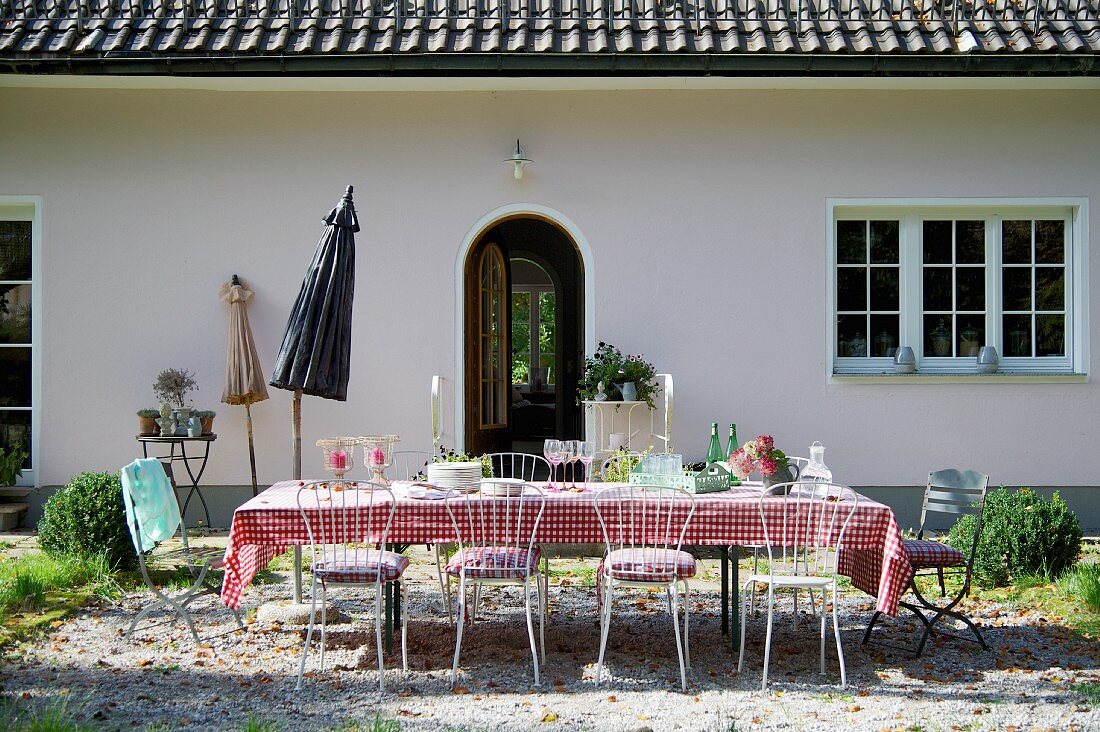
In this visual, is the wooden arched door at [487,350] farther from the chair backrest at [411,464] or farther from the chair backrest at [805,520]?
the chair backrest at [805,520]

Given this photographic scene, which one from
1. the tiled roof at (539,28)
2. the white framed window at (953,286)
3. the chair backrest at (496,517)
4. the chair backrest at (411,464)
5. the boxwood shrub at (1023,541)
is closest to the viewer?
the chair backrest at (496,517)

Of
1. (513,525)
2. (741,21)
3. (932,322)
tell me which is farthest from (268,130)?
(932,322)

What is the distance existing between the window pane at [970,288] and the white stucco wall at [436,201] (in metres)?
0.60

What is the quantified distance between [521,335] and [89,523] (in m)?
10.7

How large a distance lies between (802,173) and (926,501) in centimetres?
340

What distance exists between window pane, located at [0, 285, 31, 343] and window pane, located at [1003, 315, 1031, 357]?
25.2 ft

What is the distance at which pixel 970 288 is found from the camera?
8500 millimetres

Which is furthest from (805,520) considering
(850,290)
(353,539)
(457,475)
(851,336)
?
(850,290)

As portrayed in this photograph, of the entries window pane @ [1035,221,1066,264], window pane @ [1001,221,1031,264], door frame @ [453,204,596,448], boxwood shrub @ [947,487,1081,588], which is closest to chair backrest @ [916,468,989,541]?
boxwood shrub @ [947,487,1081,588]

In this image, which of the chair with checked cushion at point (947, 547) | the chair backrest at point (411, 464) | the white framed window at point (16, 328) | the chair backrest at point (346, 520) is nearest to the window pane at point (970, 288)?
the chair with checked cushion at point (947, 547)

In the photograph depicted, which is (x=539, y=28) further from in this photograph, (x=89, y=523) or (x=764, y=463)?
(x=89, y=523)

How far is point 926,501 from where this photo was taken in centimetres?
574

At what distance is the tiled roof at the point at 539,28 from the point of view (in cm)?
754

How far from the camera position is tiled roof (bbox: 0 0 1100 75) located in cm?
754
